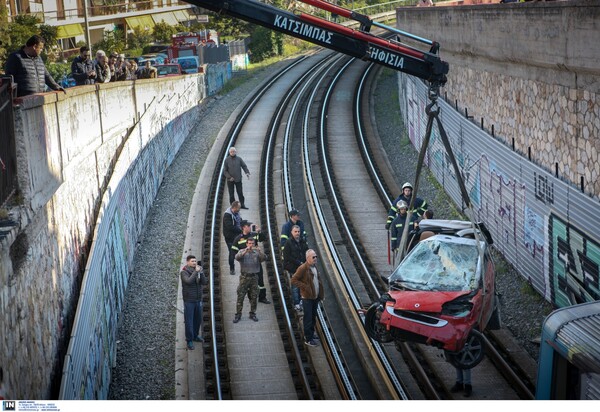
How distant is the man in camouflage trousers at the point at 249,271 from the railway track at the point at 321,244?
1.58ft

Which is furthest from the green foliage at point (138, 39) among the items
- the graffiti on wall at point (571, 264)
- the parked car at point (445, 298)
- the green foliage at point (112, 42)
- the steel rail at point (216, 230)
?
the parked car at point (445, 298)

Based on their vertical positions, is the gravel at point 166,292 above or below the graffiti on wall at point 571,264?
below

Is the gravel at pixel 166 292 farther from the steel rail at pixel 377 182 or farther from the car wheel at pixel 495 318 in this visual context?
the car wheel at pixel 495 318

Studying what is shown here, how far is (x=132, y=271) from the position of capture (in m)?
20.8


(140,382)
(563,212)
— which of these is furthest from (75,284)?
(563,212)

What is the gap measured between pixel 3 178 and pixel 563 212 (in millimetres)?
9152

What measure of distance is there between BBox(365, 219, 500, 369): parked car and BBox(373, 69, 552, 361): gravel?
4.17 feet

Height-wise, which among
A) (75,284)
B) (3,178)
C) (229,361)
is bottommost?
(229,361)

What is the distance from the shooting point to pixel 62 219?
13859mm

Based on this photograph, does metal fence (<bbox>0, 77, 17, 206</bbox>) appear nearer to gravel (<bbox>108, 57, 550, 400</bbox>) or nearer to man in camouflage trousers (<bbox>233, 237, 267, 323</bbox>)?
gravel (<bbox>108, 57, 550, 400</bbox>)

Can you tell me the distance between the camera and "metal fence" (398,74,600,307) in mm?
14875

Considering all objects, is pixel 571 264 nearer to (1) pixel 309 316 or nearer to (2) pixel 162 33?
(1) pixel 309 316

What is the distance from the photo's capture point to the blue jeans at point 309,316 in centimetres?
1598

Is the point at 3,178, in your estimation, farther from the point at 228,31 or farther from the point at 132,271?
the point at 228,31
